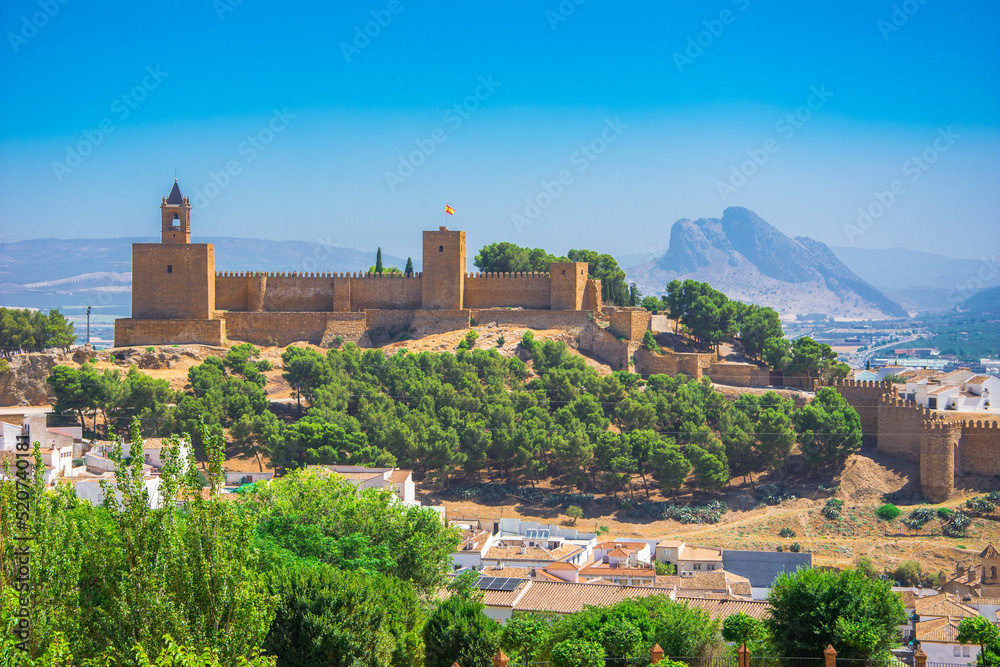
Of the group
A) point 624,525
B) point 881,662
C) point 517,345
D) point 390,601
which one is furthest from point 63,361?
point 881,662

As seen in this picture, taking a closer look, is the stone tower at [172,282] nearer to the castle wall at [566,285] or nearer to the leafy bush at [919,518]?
the castle wall at [566,285]

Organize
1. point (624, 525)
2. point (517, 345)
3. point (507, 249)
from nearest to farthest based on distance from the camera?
1. point (624, 525)
2. point (517, 345)
3. point (507, 249)

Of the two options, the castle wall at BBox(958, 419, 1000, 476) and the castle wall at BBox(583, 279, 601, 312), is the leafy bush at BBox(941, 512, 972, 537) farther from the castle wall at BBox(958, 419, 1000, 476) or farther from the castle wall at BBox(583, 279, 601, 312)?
the castle wall at BBox(583, 279, 601, 312)

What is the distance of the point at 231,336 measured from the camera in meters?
42.8

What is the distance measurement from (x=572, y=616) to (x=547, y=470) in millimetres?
19741

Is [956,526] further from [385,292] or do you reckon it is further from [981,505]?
[385,292]

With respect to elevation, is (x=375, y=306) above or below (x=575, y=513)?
above

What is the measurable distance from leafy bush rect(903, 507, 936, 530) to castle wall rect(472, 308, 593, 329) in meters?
14.4

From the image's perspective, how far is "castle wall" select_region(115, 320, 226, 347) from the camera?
1622 inches

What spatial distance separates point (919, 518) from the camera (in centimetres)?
3259

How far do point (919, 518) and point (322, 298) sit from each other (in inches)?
944

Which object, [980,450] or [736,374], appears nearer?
[980,450]

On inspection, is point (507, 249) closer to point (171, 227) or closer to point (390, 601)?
point (171, 227)

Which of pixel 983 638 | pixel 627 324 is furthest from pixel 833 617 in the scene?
pixel 627 324
